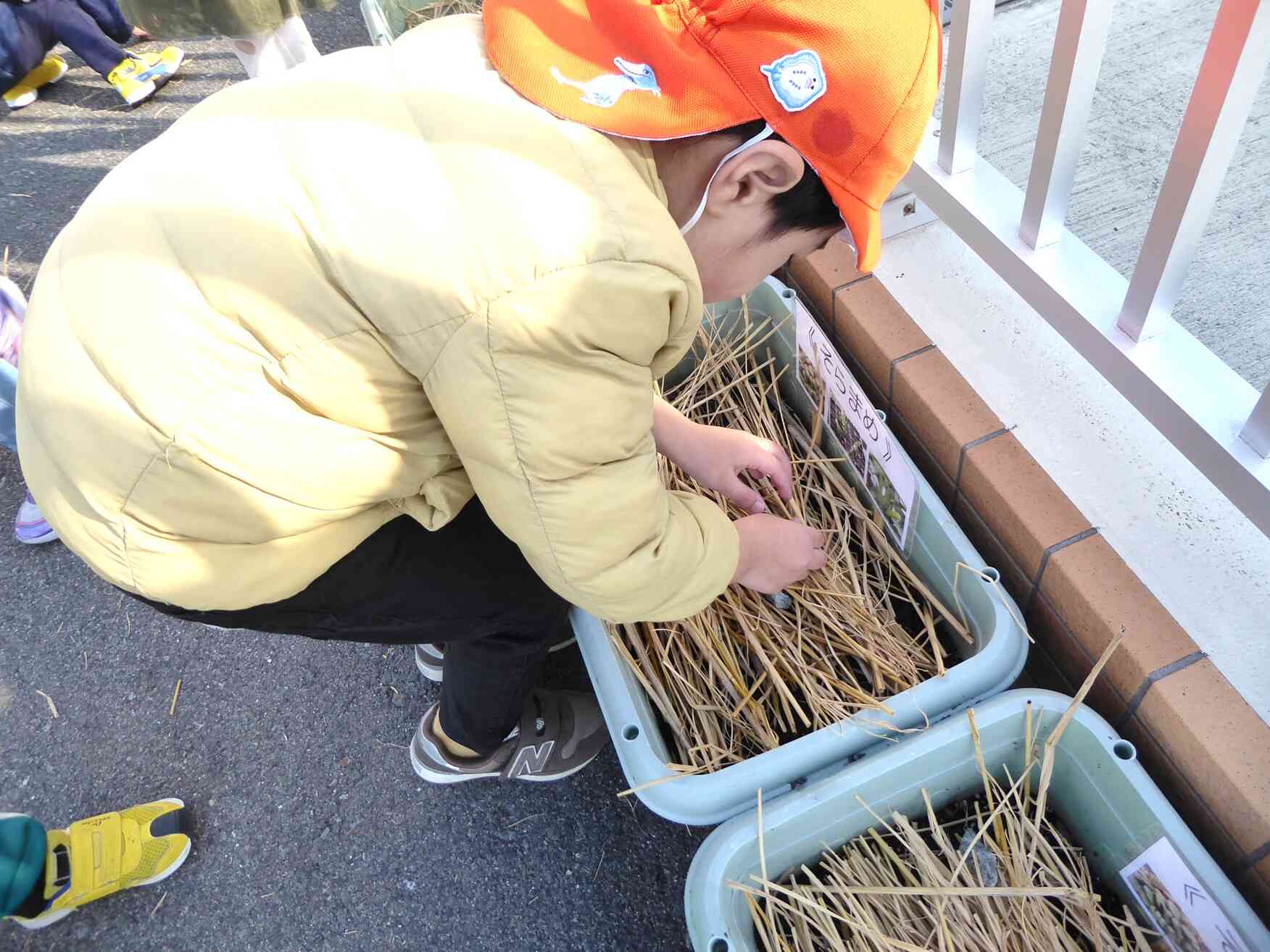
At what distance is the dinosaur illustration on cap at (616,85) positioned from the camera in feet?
2.63

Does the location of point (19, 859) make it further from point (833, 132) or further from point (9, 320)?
point (833, 132)

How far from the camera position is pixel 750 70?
78cm

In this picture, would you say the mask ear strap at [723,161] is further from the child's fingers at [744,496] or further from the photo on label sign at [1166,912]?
the photo on label sign at [1166,912]

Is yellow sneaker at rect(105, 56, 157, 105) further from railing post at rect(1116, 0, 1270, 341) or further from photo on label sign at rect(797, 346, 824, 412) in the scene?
railing post at rect(1116, 0, 1270, 341)

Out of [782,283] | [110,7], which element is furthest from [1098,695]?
[110,7]

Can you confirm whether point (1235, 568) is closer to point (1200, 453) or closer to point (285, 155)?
point (1200, 453)

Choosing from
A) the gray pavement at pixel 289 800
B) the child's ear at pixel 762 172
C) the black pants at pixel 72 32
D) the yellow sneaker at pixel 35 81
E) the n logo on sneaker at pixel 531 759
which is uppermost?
the child's ear at pixel 762 172

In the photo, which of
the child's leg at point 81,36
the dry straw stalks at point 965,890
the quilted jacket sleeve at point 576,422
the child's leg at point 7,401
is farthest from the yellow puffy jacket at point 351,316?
the child's leg at point 81,36

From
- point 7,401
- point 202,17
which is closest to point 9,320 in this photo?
point 7,401

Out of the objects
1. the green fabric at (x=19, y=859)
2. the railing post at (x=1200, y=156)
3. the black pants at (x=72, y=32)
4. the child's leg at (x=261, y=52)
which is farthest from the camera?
the black pants at (x=72, y=32)

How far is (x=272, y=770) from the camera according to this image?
164 centimetres

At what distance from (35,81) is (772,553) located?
3.49 metres

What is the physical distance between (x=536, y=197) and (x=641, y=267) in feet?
0.35

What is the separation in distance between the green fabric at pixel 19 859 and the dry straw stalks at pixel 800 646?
0.99 meters
